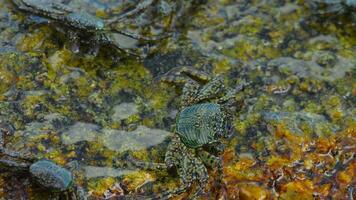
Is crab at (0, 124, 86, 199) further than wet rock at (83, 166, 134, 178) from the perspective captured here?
No

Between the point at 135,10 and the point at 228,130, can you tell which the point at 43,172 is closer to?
the point at 228,130

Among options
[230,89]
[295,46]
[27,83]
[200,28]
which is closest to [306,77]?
[295,46]

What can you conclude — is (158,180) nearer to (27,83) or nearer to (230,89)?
(230,89)

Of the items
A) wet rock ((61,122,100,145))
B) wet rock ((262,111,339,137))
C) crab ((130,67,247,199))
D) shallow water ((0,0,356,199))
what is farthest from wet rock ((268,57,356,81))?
wet rock ((61,122,100,145))

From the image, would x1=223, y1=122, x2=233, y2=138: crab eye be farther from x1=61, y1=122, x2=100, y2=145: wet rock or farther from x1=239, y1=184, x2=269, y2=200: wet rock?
x1=61, y1=122, x2=100, y2=145: wet rock

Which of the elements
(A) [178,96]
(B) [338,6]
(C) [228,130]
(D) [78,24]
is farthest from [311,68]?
(D) [78,24]

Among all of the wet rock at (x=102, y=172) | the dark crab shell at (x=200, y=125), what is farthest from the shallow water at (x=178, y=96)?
the dark crab shell at (x=200, y=125)
